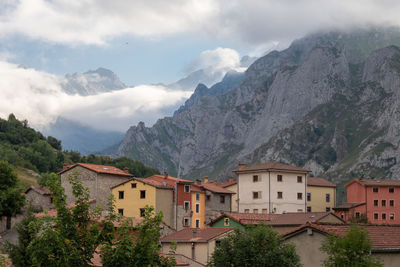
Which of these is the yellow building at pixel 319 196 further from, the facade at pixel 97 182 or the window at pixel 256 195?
the facade at pixel 97 182

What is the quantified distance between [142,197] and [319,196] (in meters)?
43.7

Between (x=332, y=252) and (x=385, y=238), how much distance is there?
572 cm

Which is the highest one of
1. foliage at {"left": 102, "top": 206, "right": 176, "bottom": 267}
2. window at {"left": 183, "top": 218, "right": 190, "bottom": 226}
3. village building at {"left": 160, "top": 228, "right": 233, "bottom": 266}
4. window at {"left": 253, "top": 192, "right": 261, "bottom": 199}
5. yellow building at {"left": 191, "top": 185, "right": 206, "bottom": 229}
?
window at {"left": 253, "top": 192, "right": 261, "bottom": 199}

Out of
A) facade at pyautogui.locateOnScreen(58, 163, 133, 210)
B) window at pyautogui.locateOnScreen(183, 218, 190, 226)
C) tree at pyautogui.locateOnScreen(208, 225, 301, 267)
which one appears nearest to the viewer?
tree at pyautogui.locateOnScreen(208, 225, 301, 267)

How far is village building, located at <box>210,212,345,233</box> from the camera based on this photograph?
177 feet

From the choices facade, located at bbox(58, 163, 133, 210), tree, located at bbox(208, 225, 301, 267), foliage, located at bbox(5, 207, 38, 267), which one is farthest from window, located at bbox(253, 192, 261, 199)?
foliage, located at bbox(5, 207, 38, 267)

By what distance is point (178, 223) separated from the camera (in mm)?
86188

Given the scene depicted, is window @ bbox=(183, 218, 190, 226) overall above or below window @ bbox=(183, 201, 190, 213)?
below

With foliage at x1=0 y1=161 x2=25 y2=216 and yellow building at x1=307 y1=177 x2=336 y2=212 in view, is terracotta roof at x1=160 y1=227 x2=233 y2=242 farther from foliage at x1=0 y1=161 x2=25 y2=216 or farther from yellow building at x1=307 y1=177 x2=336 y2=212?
yellow building at x1=307 y1=177 x2=336 y2=212

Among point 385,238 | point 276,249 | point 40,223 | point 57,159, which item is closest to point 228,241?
point 276,249

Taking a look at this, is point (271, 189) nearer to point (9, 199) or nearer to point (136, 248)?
point (9, 199)

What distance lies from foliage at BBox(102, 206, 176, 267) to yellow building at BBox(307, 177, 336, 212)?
89559 millimetres

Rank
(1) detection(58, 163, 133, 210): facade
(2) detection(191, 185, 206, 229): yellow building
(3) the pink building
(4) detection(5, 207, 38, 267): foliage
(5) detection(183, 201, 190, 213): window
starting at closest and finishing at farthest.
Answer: (4) detection(5, 207, 38, 267): foliage, (5) detection(183, 201, 190, 213): window, (1) detection(58, 163, 133, 210): facade, (2) detection(191, 185, 206, 229): yellow building, (3) the pink building

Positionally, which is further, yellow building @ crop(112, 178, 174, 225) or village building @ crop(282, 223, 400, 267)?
yellow building @ crop(112, 178, 174, 225)
